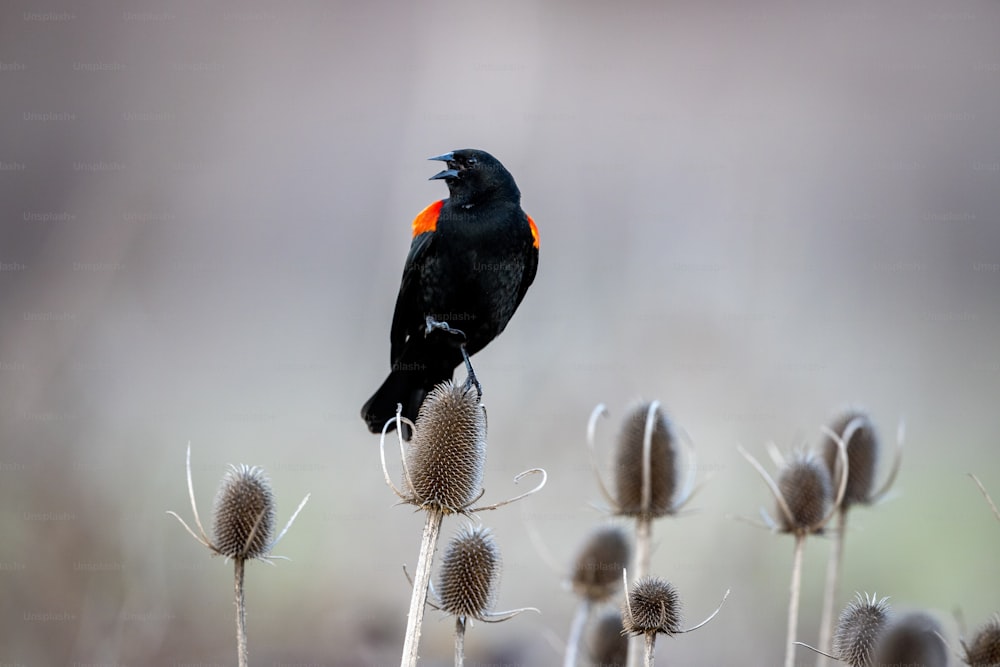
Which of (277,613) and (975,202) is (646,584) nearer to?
(277,613)

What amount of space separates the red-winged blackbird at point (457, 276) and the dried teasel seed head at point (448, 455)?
130 centimetres

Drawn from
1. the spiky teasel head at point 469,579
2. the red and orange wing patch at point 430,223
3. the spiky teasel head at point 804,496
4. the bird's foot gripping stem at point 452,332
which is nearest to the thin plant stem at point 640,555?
the spiky teasel head at point 804,496

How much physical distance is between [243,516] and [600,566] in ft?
5.54

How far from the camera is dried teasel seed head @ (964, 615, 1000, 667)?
2455mm

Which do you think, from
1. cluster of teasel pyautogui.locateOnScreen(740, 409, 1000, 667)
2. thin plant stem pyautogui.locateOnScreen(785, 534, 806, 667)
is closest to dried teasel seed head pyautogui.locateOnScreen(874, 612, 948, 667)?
cluster of teasel pyautogui.locateOnScreen(740, 409, 1000, 667)

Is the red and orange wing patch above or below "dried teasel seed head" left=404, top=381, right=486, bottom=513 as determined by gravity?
above

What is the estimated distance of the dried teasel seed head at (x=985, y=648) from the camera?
2.46 meters

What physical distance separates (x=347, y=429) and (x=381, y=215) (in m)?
3.14

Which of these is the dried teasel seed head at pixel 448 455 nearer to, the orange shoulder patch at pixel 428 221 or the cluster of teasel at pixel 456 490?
the cluster of teasel at pixel 456 490

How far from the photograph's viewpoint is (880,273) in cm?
1121

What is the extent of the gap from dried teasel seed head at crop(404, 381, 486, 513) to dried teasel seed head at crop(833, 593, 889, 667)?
3.81 ft

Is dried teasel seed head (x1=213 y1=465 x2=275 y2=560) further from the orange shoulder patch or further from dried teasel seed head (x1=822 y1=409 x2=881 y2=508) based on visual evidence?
dried teasel seed head (x1=822 y1=409 x2=881 y2=508)

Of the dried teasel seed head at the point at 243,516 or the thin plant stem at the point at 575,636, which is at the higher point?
the dried teasel seed head at the point at 243,516

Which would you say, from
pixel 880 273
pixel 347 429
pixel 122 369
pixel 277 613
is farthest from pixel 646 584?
pixel 880 273
